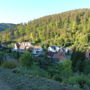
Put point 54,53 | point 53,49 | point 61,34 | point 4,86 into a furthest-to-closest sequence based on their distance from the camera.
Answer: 1. point 61,34
2. point 53,49
3. point 54,53
4. point 4,86

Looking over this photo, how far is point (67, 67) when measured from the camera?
23484 millimetres

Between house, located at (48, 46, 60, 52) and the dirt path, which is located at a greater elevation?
house, located at (48, 46, 60, 52)

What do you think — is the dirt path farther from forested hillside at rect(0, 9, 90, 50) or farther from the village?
forested hillside at rect(0, 9, 90, 50)

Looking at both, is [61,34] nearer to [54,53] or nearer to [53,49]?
[53,49]

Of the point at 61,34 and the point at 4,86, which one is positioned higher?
the point at 61,34

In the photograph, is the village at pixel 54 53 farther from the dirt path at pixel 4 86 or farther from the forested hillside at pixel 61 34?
the dirt path at pixel 4 86

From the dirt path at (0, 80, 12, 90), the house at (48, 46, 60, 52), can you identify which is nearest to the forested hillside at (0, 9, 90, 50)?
the house at (48, 46, 60, 52)

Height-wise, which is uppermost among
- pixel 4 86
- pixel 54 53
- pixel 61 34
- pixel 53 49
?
pixel 61 34

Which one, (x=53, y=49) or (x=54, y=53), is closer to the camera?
(x=54, y=53)

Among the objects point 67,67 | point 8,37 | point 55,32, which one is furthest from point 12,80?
point 8,37

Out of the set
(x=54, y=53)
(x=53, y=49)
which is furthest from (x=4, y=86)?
(x=53, y=49)

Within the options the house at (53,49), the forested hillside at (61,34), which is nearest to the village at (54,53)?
the house at (53,49)

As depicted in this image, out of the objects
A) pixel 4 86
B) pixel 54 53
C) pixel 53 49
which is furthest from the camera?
pixel 53 49

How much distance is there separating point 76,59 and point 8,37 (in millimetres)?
58385
